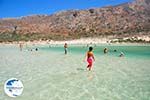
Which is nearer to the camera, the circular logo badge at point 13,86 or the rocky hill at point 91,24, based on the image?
the circular logo badge at point 13,86

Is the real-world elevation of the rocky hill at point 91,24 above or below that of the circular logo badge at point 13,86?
above

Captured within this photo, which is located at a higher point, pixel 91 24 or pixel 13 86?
pixel 91 24

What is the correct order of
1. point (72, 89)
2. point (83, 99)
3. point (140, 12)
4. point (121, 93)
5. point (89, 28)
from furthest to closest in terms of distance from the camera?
1. point (140, 12)
2. point (89, 28)
3. point (72, 89)
4. point (121, 93)
5. point (83, 99)

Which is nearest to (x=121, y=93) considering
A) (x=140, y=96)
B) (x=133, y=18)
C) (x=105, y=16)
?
(x=140, y=96)

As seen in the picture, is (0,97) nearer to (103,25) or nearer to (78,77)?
(78,77)

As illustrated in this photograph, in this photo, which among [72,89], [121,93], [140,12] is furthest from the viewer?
[140,12]

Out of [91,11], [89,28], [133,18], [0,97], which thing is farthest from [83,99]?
[91,11]

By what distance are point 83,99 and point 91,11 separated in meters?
164

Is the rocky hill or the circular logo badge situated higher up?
the rocky hill

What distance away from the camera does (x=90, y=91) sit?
1125cm

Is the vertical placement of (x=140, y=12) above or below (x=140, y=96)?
above

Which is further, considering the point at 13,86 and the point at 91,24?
the point at 91,24

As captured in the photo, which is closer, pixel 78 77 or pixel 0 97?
pixel 0 97

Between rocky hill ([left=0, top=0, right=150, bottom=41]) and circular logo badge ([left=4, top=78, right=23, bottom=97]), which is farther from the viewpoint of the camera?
rocky hill ([left=0, top=0, right=150, bottom=41])
